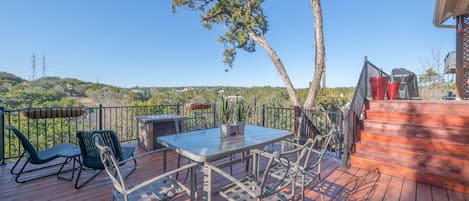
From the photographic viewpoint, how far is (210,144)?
1.89 meters

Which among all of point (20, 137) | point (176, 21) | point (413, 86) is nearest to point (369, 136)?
point (413, 86)

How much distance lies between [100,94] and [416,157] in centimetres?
1217

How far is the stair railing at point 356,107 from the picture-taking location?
3.31 meters

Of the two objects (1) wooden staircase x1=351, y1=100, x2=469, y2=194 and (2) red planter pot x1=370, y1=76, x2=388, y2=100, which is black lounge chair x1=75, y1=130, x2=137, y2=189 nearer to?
(1) wooden staircase x1=351, y1=100, x2=469, y2=194

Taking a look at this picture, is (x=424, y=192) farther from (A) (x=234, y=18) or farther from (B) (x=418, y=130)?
(A) (x=234, y=18)

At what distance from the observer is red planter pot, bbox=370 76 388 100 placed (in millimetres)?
4332

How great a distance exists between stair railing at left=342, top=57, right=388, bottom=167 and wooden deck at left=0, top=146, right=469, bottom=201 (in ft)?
1.48

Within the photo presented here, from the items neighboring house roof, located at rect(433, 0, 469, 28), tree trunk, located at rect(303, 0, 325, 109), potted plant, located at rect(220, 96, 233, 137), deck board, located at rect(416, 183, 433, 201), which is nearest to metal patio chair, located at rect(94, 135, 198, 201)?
potted plant, located at rect(220, 96, 233, 137)

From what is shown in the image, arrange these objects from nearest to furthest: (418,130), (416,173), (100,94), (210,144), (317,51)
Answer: (210,144) → (416,173) → (418,130) → (317,51) → (100,94)

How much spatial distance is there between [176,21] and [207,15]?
7.43 feet

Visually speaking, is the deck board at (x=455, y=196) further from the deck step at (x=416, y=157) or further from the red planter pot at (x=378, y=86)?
the red planter pot at (x=378, y=86)

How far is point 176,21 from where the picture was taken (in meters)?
9.58

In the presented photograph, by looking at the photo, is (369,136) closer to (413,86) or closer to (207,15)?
(413,86)

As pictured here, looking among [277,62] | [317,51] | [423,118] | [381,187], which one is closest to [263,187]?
[381,187]
